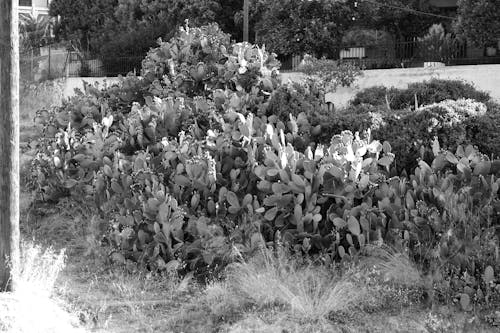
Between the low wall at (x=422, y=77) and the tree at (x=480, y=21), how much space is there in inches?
123

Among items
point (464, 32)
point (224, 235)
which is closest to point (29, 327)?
point (224, 235)

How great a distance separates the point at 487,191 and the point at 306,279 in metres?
1.70

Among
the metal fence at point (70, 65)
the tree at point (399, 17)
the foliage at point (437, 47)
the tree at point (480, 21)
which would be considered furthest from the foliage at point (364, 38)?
the metal fence at point (70, 65)

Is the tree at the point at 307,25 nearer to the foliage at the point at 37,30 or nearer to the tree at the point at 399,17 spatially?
the tree at the point at 399,17

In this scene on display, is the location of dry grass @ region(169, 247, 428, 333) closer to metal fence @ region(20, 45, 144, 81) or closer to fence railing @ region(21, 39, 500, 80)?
fence railing @ region(21, 39, 500, 80)

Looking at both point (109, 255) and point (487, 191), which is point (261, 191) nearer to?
point (109, 255)

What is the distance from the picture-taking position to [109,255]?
6.62m

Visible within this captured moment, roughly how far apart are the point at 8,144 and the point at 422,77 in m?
12.7

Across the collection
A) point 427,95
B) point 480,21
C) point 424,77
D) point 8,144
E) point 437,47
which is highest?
point 480,21

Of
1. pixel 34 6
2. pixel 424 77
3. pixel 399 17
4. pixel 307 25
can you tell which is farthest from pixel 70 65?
pixel 34 6

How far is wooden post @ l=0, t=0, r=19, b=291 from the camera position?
5145 mm

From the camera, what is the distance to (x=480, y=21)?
18.6 meters

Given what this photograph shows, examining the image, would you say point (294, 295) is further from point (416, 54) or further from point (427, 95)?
point (416, 54)

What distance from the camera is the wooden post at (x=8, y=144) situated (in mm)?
5145
